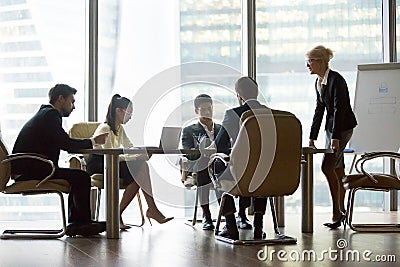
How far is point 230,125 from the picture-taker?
211 inches

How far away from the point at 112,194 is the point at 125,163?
96cm

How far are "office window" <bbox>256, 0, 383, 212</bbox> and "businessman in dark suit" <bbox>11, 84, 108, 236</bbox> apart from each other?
3.39 meters

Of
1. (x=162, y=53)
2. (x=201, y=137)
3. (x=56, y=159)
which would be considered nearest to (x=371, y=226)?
(x=201, y=137)

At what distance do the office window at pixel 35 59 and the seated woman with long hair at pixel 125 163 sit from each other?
1.77 m

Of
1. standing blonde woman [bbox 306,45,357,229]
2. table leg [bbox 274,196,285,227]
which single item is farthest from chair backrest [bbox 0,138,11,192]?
standing blonde woman [bbox 306,45,357,229]

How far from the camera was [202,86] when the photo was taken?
8.70m

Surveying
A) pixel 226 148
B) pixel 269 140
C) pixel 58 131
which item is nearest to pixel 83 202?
pixel 58 131

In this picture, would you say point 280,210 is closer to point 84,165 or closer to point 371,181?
point 371,181

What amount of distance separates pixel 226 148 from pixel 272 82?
3.32 m

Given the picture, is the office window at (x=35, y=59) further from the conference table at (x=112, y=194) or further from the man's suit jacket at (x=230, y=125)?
the man's suit jacket at (x=230, y=125)

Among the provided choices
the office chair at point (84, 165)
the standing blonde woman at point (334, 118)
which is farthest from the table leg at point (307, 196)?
the office chair at point (84, 165)

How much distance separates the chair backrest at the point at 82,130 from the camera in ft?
22.8

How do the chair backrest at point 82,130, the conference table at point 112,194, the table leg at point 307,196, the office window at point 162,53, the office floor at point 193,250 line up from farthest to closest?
the office window at point 162,53 < the chair backrest at point 82,130 < the table leg at point 307,196 < the conference table at point 112,194 < the office floor at point 193,250

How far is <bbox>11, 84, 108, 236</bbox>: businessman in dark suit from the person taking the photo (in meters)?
5.70
